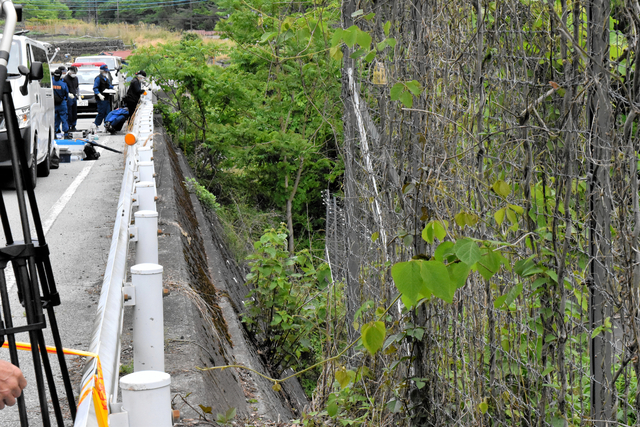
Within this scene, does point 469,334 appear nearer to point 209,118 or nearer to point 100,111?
point 209,118

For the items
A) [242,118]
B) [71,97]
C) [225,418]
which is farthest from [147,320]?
[71,97]

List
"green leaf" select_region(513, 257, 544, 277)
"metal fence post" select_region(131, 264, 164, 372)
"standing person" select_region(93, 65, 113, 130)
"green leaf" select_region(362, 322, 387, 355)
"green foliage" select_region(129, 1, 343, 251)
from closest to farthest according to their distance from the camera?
1. "green leaf" select_region(513, 257, 544, 277)
2. "green leaf" select_region(362, 322, 387, 355)
3. "metal fence post" select_region(131, 264, 164, 372)
4. "green foliage" select_region(129, 1, 343, 251)
5. "standing person" select_region(93, 65, 113, 130)

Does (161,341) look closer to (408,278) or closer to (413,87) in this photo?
(408,278)

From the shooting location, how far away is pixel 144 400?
2078 millimetres

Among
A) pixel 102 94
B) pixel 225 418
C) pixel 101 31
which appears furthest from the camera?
pixel 101 31

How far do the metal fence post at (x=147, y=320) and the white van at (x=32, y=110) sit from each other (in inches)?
271

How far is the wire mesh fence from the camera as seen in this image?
2156 mm

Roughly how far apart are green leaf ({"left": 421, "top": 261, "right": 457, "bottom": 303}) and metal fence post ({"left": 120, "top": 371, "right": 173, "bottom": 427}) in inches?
Answer: 36.4

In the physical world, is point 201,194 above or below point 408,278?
below

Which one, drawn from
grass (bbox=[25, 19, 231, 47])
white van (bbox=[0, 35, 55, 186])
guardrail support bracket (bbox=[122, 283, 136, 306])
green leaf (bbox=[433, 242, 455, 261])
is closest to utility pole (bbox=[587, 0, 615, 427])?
green leaf (bbox=[433, 242, 455, 261])

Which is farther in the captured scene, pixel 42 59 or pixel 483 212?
pixel 42 59

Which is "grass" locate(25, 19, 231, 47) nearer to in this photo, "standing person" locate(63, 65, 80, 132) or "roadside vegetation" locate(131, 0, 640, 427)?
"standing person" locate(63, 65, 80, 132)

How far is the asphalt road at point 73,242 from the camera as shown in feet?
14.6

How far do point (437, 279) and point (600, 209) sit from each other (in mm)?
592
